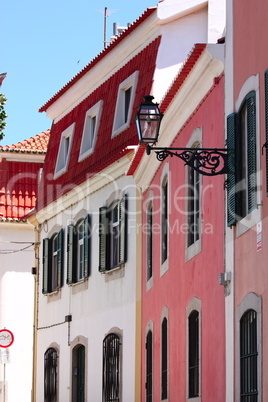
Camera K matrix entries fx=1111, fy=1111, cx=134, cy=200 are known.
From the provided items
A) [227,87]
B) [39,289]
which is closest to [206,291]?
[227,87]

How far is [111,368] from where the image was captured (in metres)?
24.9

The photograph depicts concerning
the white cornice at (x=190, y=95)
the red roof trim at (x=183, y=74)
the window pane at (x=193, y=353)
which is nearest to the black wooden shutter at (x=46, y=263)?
the white cornice at (x=190, y=95)

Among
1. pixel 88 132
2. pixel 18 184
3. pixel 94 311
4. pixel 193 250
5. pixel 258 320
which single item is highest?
pixel 18 184

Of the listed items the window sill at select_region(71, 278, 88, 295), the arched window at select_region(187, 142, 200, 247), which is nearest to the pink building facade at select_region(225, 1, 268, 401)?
the arched window at select_region(187, 142, 200, 247)

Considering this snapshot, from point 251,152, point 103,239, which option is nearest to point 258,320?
point 251,152

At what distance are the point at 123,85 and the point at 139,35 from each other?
4.61 ft

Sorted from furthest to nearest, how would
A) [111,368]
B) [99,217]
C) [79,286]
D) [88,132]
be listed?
[88,132] < [79,286] < [99,217] < [111,368]

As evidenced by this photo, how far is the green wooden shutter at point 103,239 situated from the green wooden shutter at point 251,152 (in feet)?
40.5

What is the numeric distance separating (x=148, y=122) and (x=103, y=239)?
1238cm

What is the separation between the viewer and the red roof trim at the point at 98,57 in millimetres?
24591

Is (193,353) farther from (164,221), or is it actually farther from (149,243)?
(149,243)

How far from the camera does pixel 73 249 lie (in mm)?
28625

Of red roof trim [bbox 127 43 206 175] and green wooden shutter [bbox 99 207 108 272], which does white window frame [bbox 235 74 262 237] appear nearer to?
red roof trim [bbox 127 43 206 175]

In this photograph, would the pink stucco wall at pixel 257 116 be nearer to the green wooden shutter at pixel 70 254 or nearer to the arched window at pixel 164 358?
the arched window at pixel 164 358
